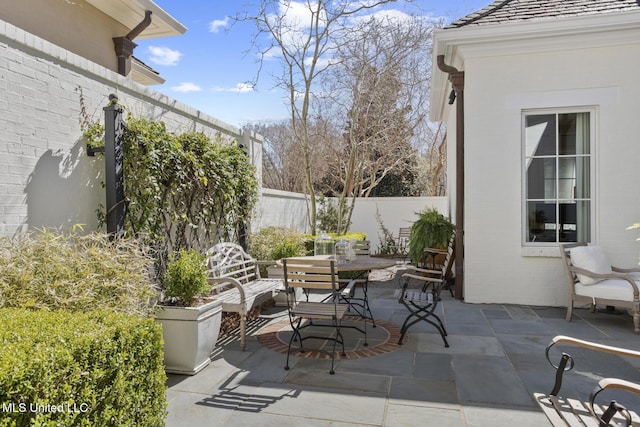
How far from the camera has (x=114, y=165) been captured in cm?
375

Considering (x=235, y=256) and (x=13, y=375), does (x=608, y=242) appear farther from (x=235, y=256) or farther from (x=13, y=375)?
(x=13, y=375)

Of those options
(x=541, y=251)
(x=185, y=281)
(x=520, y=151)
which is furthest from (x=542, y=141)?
(x=185, y=281)

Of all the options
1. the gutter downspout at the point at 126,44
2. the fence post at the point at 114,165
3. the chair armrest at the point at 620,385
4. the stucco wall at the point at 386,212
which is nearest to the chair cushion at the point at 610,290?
the chair armrest at the point at 620,385

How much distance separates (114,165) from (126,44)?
15.2ft

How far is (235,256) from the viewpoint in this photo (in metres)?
5.38

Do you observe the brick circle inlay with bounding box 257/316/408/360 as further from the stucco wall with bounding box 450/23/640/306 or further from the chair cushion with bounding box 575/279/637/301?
the chair cushion with bounding box 575/279/637/301

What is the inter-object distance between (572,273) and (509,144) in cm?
200

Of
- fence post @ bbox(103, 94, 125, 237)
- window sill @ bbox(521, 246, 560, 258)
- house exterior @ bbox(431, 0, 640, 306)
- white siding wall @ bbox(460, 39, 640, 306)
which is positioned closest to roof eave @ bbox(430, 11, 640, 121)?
house exterior @ bbox(431, 0, 640, 306)

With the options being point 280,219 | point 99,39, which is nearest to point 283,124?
point 280,219

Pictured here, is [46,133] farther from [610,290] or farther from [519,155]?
[610,290]

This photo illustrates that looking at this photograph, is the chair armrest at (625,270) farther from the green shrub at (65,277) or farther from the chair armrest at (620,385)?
→ the green shrub at (65,277)

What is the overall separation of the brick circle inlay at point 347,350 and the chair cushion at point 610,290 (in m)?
2.44

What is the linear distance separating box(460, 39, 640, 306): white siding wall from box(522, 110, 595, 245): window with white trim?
0.15m

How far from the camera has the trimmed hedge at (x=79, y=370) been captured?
1.63 m
